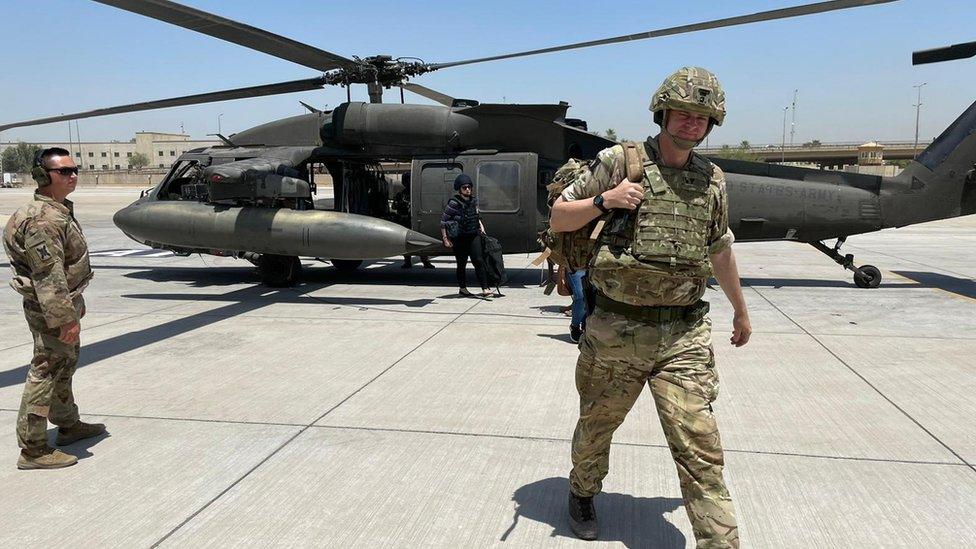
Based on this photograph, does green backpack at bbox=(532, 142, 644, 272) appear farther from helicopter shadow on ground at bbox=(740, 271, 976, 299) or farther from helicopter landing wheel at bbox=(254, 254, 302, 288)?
helicopter shadow on ground at bbox=(740, 271, 976, 299)

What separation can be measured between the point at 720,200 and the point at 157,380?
440cm

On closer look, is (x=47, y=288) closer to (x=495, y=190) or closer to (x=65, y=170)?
(x=65, y=170)

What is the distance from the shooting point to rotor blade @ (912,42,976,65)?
26.5ft

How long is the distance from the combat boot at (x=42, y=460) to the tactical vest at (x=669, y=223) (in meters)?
3.11

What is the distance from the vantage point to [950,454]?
373 centimetres

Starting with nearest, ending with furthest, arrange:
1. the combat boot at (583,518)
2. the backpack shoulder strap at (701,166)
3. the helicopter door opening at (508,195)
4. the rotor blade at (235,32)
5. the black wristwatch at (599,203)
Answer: the black wristwatch at (599,203) → the backpack shoulder strap at (701,166) → the combat boot at (583,518) → the rotor blade at (235,32) → the helicopter door opening at (508,195)

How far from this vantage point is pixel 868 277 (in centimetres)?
966

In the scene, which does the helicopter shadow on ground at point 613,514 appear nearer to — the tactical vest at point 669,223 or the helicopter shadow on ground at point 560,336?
the tactical vest at point 669,223

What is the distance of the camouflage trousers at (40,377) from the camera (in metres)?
3.52

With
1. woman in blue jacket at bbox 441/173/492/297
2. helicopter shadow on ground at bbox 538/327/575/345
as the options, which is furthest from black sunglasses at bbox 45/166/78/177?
woman in blue jacket at bbox 441/173/492/297

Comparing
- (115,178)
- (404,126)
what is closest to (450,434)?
(404,126)

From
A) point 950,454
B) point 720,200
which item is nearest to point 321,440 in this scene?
point 720,200

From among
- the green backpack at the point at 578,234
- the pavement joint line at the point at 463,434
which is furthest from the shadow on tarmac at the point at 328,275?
the green backpack at the point at 578,234

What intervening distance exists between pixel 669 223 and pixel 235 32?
22.2 feet
